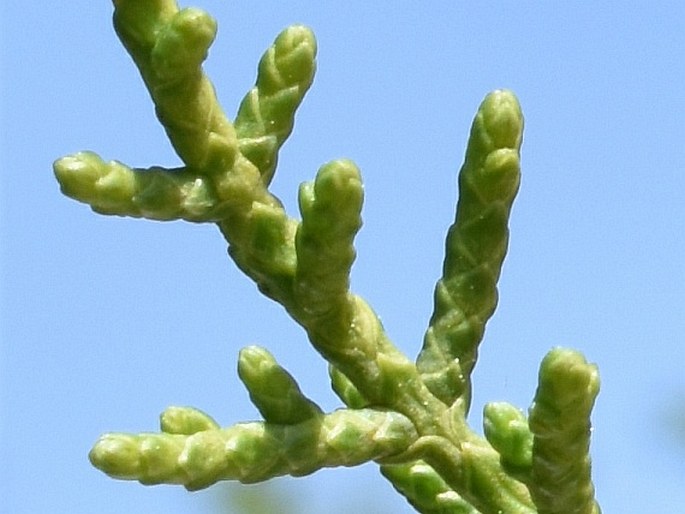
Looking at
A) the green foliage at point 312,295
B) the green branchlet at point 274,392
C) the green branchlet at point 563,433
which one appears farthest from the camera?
the green branchlet at point 274,392

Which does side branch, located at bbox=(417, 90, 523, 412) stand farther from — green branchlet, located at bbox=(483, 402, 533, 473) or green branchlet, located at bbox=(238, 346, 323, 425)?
green branchlet, located at bbox=(238, 346, 323, 425)

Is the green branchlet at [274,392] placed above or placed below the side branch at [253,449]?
above

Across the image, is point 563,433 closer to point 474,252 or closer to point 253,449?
point 474,252

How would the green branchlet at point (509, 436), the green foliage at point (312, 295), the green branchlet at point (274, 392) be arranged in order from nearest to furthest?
the green foliage at point (312, 295)
the green branchlet at point (274, 392)
the green branchlet at point (509, 436)

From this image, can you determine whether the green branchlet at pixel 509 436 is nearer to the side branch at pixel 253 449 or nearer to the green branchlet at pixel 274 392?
the side branch at pixel 253 449

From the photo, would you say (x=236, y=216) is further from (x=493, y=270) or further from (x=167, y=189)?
(x=493, y=270)

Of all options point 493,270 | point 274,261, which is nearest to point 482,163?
point 493,270

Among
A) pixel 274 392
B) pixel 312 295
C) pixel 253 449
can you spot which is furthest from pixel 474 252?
pixel 253 449

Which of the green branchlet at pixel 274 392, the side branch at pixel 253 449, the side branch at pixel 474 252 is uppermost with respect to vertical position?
the side branch at pixel 474 252

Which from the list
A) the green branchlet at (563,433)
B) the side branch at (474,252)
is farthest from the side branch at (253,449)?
the green branchlet at (563,433)

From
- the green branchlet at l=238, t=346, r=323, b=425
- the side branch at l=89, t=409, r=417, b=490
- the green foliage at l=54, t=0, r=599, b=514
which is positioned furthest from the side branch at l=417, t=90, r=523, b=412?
the green branchlet at l=238, t=346, r=323, b=425

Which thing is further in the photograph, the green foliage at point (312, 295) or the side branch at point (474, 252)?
the side branch at point (474, 252)
